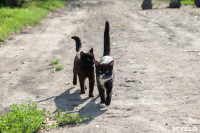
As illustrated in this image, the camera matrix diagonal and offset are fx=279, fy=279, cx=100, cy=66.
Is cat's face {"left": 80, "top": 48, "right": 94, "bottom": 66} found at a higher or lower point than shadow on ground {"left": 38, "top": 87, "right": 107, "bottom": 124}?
higher

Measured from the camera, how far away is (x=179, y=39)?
10656 millimetres

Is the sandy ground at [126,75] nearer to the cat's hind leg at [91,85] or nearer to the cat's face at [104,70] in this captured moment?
the cat's hind leg at [91,85]

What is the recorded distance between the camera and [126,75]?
7.45 metres

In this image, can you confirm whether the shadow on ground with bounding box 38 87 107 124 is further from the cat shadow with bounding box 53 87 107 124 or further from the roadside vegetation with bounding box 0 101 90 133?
the roadside vegetation with bounding box 0 101 90 133

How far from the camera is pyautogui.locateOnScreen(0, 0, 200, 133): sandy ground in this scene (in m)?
5.19

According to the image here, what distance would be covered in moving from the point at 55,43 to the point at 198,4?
445 inches

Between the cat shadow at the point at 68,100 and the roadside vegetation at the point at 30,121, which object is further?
the cat shadow at the point at 68,100

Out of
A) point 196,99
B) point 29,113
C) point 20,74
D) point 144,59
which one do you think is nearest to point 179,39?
point 144,59

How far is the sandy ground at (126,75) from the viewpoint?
17.0ft

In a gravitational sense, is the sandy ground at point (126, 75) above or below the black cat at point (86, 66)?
below

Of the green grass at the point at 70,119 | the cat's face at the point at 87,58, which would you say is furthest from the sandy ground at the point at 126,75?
the cat's face at the point at 87,58

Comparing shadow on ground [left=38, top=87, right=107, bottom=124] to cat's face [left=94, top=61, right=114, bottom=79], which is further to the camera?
shadow on ground [left=38, top=87, right=107, bottom=124]

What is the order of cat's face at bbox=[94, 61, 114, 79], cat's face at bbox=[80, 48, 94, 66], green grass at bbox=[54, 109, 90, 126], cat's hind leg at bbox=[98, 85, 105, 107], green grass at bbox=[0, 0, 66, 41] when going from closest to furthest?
1. green grass at bbox=[54, 109, 90, 126]
2. cat's face at bbox=[94, 61, 114, 79]
3. cat's hind leg at bbox=[98, 85, 105, 107]
4. cat's face at bbox=[80, 48, 94, 66]
5. green grass at bbox=[0, 0, 66, 41]

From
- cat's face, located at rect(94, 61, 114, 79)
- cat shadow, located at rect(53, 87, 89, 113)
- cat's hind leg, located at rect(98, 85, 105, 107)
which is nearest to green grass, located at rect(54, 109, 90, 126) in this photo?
cat shadow, located at rect(53, 87, 89, 113)
